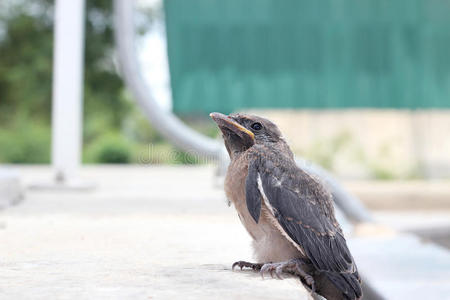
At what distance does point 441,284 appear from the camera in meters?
2.59

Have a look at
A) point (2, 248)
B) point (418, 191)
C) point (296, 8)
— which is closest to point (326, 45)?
point (296, 8)

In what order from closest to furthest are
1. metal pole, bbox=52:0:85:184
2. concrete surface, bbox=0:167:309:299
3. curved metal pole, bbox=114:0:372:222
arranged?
concrete surface, bbox=0:167:309:299 < metal pole, bbox=52:0:85:184 < curved metal pole, bbox=114:0:372:222

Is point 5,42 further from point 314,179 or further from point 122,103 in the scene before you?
point 314,179

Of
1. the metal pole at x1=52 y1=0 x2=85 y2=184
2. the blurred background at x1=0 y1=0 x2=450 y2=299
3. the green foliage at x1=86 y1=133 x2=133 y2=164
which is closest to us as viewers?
the metal pole at x1=52 y1=0 x2=85 y2=184

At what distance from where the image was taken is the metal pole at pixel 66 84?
3.92 meters

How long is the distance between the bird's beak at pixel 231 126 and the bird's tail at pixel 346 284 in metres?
0.37

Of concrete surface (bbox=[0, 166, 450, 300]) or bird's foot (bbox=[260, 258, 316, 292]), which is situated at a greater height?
bird's foot (bbox=[260, 258, 316, 292])

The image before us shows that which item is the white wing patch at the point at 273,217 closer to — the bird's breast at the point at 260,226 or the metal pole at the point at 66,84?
the bird's breast at the point at 260,226

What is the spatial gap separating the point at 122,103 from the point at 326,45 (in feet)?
28.2

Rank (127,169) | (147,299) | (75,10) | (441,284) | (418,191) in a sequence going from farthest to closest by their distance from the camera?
(418,191) < (127,169) < (75,10) < (441,284) < (147,299)

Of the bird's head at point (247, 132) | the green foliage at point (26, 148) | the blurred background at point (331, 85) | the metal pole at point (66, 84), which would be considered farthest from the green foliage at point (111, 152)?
the bird's head at point (247, 132)

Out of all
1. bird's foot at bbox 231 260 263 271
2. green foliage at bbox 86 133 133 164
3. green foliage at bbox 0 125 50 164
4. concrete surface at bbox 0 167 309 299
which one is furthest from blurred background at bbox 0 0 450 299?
green foliage at bbox 0 125 50 164

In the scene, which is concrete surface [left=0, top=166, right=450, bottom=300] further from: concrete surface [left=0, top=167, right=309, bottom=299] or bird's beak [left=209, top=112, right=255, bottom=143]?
bird's beak [left=209, top=112, right=255, bottom=143]

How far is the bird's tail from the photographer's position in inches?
52.9
